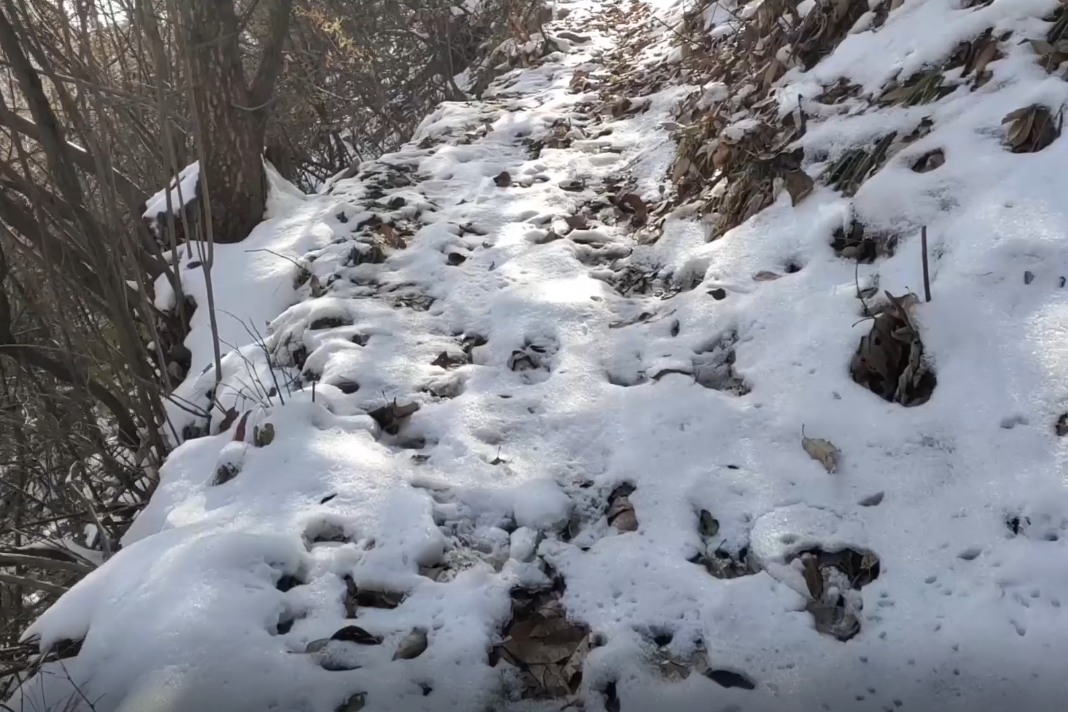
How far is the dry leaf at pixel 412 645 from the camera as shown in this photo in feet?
4.40

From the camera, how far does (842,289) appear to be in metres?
1.92

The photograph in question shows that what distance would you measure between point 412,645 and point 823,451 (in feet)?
3.11

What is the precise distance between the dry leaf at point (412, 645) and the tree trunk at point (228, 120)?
2546mm

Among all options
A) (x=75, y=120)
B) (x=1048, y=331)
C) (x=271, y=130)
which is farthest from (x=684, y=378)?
(x=271, y=130)

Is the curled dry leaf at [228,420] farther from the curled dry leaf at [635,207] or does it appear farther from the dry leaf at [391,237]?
the curled dry leaf at [635,207]

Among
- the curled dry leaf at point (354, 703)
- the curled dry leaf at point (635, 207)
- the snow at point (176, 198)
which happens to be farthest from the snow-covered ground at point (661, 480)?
the snow at point (176, 198)

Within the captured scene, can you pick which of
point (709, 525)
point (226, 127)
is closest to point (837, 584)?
point (709, 525)

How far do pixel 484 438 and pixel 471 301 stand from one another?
2.54ft

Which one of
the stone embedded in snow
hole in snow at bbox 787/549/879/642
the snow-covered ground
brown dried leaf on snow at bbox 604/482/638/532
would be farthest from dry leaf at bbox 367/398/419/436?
hole in snow at bbox 787/549/879/642

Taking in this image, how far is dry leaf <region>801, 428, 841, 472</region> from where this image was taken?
1548 mm

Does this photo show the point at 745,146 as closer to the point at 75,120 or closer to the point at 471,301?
the point at 471,301

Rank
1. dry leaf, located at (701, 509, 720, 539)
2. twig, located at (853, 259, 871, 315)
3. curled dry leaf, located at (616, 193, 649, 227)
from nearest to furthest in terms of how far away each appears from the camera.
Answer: dry leaf, located at (701, 509, 720, 539) < twig, located at (853, 259, 871, 315) < curled dry leaf, located at (616, 193, 649, 227)

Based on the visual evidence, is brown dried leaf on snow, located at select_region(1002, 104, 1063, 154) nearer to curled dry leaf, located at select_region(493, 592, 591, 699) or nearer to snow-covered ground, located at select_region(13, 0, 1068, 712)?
snow-covered ground, located at select_region(13, 0, 1068, 712)

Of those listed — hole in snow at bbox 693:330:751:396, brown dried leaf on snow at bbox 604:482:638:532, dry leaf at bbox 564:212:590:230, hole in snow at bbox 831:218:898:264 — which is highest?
hole in snow at bbox 831:218:898:264
